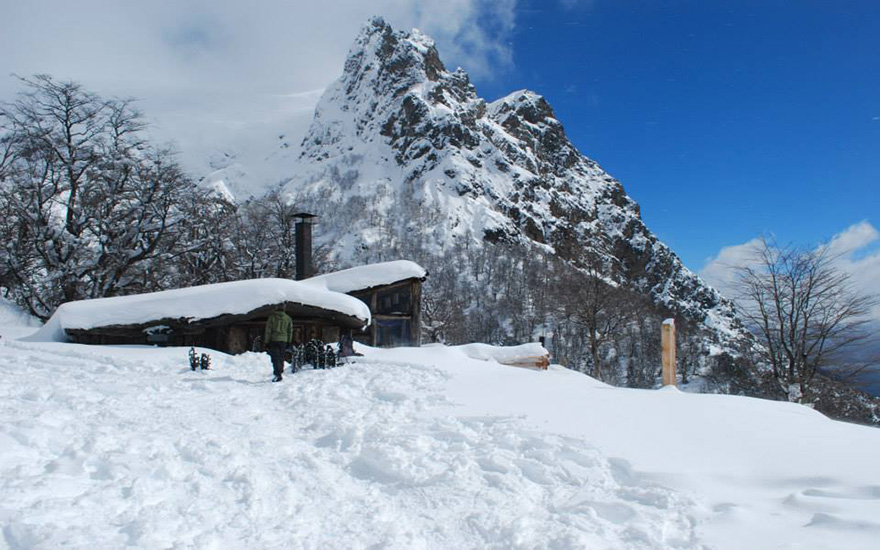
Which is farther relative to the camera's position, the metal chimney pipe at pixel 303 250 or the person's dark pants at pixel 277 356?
the metal chimney pipe at pixel 303 250

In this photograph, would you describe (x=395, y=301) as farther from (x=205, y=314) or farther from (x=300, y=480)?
(x=300, y=480)

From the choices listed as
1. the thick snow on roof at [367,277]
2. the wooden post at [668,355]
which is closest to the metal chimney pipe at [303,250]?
the thick snow on roof at [367,277]

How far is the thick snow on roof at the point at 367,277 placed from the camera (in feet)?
68.2

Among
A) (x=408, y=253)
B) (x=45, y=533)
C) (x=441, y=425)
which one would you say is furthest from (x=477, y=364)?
(x=408, y=253)

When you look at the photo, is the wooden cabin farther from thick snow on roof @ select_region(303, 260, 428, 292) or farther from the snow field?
the snow field

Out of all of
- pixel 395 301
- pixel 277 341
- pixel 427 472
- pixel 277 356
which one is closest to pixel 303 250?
pixel 395 301

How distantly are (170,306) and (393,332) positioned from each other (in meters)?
10.8

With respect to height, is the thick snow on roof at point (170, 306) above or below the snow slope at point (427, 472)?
above

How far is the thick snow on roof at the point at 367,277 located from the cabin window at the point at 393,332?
2311mm

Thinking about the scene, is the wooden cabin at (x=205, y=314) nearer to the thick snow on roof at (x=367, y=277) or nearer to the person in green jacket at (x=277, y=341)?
the person in green jacket at (x=277, y=341)

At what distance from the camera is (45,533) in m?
3.12

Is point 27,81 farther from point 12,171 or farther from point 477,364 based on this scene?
point 477,364

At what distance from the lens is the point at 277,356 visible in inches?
406

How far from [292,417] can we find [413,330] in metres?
16.3
